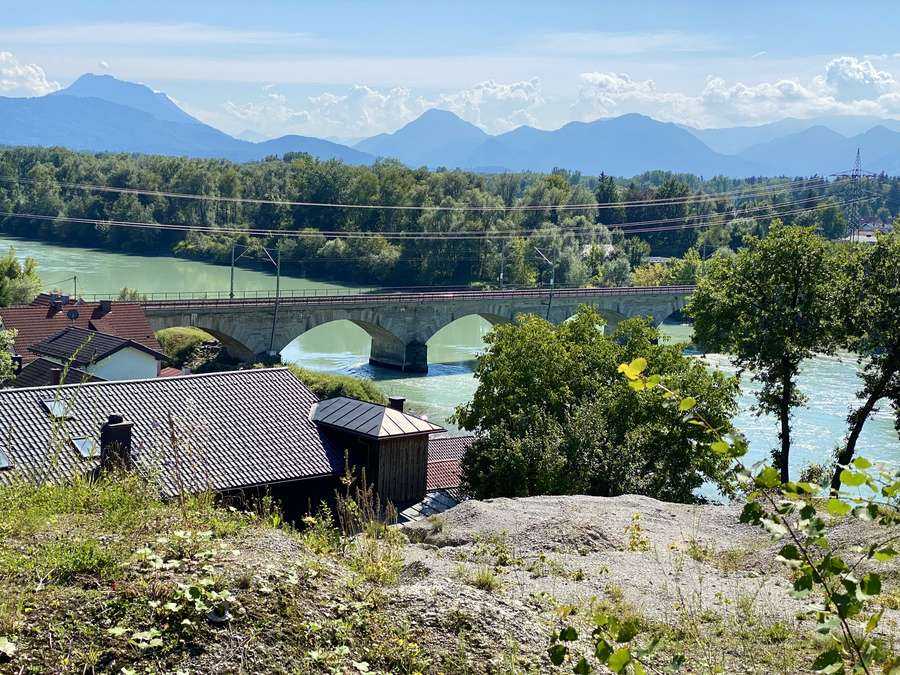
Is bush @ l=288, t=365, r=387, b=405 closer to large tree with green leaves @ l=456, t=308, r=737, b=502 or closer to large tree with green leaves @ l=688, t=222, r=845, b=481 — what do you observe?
large tree with green leaves @ l=456, t=308, r=737, b=502

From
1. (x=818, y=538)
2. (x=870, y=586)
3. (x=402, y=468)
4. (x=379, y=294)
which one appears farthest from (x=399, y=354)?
(x=870, y=586)

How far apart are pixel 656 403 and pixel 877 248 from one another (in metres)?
5.96

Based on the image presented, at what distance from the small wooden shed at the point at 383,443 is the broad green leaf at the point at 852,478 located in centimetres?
1573

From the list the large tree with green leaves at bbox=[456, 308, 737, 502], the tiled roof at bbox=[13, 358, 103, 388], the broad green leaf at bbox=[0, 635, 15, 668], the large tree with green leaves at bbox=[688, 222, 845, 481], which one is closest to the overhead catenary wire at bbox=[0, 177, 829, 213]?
the tiled roof at bbox=[13, 358, 103, 388]

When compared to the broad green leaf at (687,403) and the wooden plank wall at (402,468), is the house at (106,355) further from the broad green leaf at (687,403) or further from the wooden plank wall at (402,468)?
the broad green leaf at (687,403)

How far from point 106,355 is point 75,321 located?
6.63m

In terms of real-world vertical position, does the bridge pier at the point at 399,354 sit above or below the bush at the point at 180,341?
below

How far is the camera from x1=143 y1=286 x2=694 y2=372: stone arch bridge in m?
49.8

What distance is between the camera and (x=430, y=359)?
58.1 m

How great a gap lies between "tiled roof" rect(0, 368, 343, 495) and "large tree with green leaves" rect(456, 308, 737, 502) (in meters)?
4.31

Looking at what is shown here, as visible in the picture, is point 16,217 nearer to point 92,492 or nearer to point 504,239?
point 504,239

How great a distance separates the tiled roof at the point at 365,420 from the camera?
18406mm

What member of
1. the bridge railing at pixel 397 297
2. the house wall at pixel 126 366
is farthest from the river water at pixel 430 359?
the house wall at pixel 126 366

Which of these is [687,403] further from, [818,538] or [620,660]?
[620,660]
